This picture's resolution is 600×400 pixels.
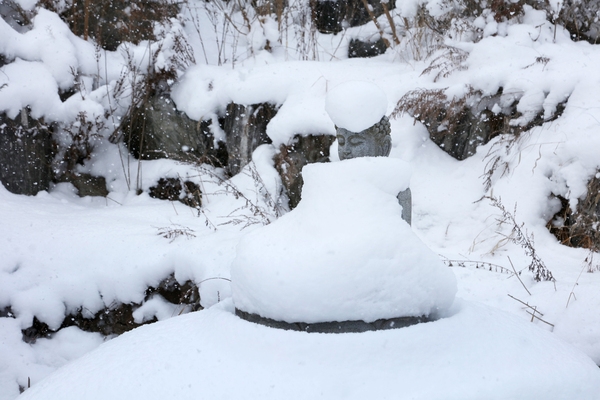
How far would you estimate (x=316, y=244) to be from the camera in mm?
1754

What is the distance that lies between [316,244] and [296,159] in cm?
309

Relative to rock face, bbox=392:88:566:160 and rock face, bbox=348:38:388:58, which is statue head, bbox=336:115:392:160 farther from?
rock face, bbox=348:38:388:58

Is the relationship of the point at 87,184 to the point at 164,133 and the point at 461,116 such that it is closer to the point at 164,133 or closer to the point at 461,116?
the point at 164,133

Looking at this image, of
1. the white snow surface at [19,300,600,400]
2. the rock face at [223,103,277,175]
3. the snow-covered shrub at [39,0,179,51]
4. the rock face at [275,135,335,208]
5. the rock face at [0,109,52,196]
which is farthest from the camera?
the snow-covered shrub at [39,0,179,51]

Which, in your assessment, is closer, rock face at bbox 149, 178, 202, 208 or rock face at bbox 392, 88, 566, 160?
rock face at bbox 392, 88, 566, 160

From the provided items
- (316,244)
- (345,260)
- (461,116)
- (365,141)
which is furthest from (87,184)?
(345,260)

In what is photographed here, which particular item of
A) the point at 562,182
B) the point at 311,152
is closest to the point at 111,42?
the point at 311,152

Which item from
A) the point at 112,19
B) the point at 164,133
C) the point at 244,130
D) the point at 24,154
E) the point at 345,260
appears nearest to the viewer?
the point at 345,260

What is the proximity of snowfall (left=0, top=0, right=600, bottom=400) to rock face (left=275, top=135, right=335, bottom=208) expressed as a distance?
91 millimetres

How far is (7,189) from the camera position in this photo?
4.96m

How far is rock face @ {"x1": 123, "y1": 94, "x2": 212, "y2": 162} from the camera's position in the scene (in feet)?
17.8

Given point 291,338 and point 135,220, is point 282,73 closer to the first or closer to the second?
point 135,220

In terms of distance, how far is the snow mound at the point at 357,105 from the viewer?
6.30 feet

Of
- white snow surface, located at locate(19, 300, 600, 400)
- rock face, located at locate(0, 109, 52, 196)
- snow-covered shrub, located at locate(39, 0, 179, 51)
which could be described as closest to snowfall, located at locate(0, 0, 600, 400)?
white snow surface, located at locate(19, 300, 600, 400)
